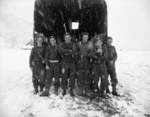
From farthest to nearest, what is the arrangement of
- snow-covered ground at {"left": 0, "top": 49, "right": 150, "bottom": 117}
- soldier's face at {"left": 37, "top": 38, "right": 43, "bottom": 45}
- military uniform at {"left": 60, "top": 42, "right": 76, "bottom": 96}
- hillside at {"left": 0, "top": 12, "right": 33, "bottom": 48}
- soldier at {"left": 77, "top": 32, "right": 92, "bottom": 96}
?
hillside at {"left": 0, "top": 12, "right": 33, "bottom": 48}, soldier's face at {"left": 37, "top": 38, "right": 43, "bottom": 45}, soldier at {"left": 77, "top": 32, "right": 92, "bottom": 96}, military uniform at {"left": 60, "top": 42, "right": 76, "bottom": 96}, snow-covered ground at {"left": 0, "top": 49, "right": 150, "bottom": 117}

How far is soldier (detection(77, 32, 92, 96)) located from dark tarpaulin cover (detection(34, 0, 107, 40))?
1001 mm

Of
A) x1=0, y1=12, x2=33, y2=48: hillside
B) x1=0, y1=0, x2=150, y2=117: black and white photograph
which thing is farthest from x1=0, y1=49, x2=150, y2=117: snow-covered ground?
x1=0, y1=12, x2=33, y2=48: hillside

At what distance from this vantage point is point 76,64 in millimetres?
5676

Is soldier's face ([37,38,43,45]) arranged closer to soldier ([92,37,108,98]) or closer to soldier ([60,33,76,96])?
soldier ([60,33,76,96])

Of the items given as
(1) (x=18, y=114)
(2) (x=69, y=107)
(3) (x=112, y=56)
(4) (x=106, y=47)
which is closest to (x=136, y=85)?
(3) (x=112, y=56)

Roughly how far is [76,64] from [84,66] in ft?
0.98

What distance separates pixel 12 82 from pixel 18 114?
10.5 feet

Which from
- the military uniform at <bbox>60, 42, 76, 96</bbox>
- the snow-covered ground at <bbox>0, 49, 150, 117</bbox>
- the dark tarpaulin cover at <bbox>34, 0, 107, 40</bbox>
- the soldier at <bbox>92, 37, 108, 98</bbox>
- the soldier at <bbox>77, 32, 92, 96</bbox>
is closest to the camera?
the snow-covered ground at <bbox>0, 49, 150, 117</bbox>

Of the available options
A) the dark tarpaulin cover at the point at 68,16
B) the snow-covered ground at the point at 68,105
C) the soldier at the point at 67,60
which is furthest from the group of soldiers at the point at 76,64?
the dark tarpaulin cover at the point at 68,16

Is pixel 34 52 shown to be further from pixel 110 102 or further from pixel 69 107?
pixel 110 102

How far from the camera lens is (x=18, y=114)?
14.1ft

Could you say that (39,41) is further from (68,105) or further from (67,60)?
(68,105)

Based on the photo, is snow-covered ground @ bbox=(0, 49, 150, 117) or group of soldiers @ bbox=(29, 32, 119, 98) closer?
snow-covered ground @ bbox=(0, 49, 150, 117)

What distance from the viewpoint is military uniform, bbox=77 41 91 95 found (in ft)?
18.2
